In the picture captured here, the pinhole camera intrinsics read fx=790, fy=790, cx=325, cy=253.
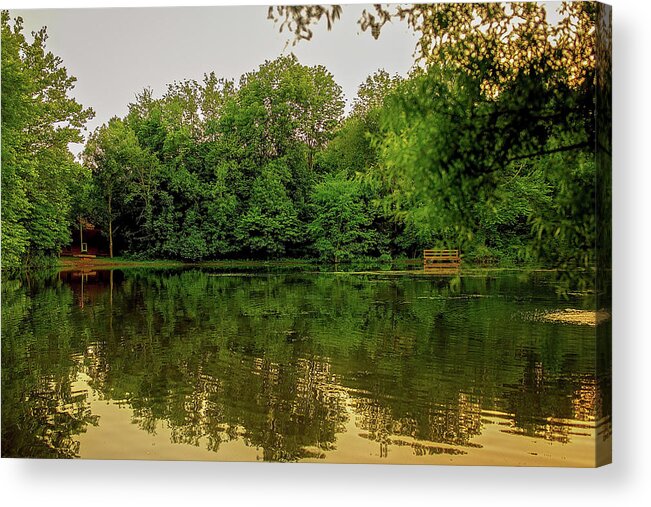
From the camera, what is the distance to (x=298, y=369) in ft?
20.1

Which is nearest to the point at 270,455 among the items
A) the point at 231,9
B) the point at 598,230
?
the point at 598,230

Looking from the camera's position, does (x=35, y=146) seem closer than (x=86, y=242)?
Yes

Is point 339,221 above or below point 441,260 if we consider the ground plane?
above

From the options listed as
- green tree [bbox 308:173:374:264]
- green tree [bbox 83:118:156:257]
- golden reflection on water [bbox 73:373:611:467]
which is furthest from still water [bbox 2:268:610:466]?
green tree [bbox 83:118:156:257]

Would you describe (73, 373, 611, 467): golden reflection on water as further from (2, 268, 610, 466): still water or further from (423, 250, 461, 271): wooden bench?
(423, 250, 461, 271): wooden bench

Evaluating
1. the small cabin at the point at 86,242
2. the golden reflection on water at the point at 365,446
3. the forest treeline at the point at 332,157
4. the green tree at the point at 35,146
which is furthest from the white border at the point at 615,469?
the green tree at the point at 35,146

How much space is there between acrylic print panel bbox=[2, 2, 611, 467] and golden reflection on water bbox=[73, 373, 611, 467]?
0.05 feet

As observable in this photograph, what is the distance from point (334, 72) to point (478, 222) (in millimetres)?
1583

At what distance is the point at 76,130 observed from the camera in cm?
637

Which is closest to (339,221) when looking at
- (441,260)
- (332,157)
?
(332,157)

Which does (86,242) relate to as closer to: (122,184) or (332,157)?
(122,184)

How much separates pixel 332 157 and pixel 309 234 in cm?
69

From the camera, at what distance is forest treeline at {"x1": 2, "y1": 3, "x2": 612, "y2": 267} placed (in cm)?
580

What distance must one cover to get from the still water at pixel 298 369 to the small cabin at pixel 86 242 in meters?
0.20
